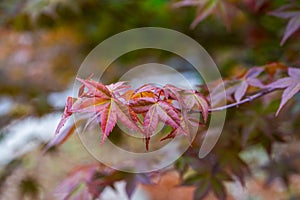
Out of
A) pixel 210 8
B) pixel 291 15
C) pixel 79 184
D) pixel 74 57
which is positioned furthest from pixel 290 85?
pixel 74 57

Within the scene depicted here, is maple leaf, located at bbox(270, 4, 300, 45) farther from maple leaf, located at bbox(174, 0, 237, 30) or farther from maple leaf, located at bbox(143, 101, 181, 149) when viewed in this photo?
maple leaf, located at bbox(143, 101, 181, 149)

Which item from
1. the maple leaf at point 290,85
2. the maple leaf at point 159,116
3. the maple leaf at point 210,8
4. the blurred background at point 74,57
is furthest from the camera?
the blurred background at point 74,57

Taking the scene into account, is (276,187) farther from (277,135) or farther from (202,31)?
(277,135)

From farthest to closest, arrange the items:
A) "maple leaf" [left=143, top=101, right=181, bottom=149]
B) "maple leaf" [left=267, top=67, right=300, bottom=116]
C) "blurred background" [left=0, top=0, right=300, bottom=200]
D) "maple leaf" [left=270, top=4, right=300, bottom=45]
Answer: "blurred background" [left=0, top=0, right=300, bottom=200] < "maple leaf" [left=270, top=4, right=300, bottom=45] < "maple leaf" [left=267, top=67, right=300, bottom=116] < "maple leaf" [left=143, top=101, right=181, bottom=149]

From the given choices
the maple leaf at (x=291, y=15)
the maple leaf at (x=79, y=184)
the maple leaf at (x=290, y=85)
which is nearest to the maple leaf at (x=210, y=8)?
the maple leaf at (x=291, y=15)

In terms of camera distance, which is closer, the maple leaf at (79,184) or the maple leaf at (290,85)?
the maple leaf at (290,85)

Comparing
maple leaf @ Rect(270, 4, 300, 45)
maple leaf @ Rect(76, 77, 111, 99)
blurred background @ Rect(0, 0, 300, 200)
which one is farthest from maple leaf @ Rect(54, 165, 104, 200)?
maple leaf @ Rect(270, 4, 300, 45)

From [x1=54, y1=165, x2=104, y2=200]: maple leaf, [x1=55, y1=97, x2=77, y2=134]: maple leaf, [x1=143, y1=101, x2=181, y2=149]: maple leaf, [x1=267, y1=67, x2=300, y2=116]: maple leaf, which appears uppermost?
[x1=55, y1=97, x2=77, y2=134]: maple leaf

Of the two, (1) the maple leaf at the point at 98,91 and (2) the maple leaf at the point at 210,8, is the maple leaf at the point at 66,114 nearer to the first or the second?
(1) the maple leaf at the point at 98,91
